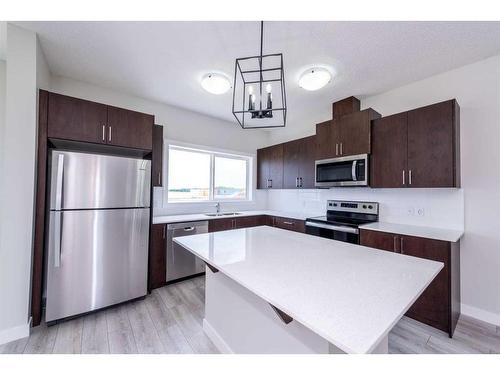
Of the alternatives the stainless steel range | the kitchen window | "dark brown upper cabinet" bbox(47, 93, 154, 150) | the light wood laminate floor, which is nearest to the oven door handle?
the stainless steel range

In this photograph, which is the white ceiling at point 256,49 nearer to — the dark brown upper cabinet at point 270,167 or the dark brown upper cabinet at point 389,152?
the dark brown upper cabinet at point 389,152

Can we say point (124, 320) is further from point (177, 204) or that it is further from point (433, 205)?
point (433, 205)

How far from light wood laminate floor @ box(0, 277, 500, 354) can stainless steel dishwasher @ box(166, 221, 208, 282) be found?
0.61m

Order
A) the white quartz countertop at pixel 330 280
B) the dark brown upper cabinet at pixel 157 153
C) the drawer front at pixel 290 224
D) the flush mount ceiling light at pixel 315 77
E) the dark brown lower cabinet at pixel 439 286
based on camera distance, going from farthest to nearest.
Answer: the drawer front at pixel 290 224 → the dark brown upper cabinet at pixel 157 153 → the flush mount ceiling light at pixel 315 77 → the dark brown lower cabinet at pixel 439 286 → the white quartz countertop at pixel 330 280

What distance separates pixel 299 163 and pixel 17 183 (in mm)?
3429

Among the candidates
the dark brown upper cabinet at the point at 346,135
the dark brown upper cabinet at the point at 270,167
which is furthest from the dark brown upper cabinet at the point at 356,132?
the dark brown upper cabinet at the point at 270,167

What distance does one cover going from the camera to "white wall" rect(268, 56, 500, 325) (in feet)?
6.81

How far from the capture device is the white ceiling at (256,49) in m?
1.76

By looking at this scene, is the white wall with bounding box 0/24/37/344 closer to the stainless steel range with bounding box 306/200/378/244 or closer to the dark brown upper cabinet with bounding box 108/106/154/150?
the dark brown upper cabinet with bounding box 108/106/154/150

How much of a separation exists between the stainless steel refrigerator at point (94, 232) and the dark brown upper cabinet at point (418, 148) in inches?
111

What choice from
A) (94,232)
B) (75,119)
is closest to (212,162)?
(75,119)

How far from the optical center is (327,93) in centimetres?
293

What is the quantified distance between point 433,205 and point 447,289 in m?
0.97
